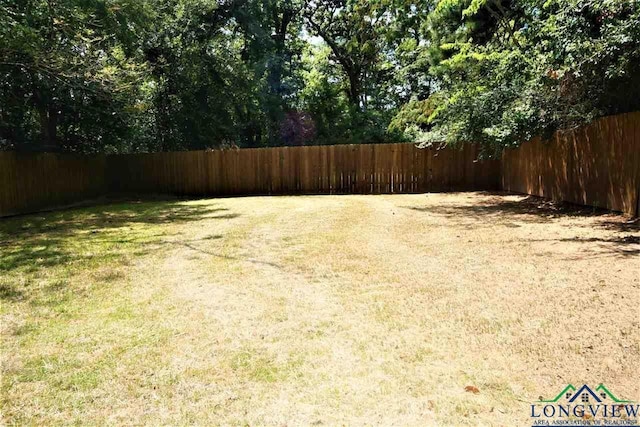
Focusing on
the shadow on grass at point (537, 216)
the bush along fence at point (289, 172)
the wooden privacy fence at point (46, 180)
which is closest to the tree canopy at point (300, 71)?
the wooden privacy fence at point (46, 180)

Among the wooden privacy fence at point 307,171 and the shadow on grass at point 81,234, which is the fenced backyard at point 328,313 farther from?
the wooden privacy fence at point 307,171

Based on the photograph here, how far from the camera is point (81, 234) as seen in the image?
7129 millimetres

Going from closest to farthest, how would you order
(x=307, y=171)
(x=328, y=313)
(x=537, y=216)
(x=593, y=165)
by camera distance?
(x=328, y=313) → (x=537, y=216) → (x=593, y=165) → (x=307, y=171)

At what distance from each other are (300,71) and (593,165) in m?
16.0

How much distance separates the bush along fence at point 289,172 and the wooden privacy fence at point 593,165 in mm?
46

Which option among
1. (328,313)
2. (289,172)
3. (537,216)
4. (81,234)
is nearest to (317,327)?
(328,313)

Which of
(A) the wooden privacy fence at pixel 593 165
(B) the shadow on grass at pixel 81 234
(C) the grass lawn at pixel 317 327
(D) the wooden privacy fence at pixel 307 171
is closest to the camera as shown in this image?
(C) the grass lawn at pixel 317 327

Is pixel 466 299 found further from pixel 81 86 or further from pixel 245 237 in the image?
pixel 81 86

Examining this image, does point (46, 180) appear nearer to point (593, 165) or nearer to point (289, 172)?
point (289, 172)

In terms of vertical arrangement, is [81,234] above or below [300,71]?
below

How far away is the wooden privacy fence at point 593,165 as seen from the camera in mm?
7016

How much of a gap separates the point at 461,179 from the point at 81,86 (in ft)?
35.6

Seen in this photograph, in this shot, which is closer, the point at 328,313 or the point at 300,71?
the point at 328,313

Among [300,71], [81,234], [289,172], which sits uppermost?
[300,71]
